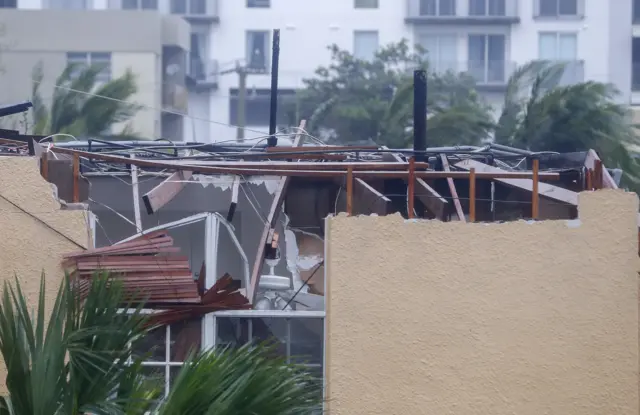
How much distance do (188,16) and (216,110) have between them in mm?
3647

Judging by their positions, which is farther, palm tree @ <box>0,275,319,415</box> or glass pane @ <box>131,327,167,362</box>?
glass pane @ <box>131,327,167,362</box>

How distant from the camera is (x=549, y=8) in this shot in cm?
3803

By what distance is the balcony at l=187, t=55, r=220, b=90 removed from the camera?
37.3m

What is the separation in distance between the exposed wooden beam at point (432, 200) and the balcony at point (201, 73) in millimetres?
29580

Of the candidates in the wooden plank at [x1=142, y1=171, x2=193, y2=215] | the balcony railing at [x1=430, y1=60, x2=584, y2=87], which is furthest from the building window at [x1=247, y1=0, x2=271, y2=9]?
the wooden plank at [x1=142, y1=171, x2=193, y2=215]

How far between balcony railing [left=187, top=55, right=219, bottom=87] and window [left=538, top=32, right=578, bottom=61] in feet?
40.0

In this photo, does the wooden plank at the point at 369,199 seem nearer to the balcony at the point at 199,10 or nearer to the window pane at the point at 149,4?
the balcony at the point at 199,10

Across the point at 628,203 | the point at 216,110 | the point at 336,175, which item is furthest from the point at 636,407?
the point at 216,110

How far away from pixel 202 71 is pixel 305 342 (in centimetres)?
3071

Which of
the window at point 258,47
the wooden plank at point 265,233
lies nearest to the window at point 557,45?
the window at point 258,47

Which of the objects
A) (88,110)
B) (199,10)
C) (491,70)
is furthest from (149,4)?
(88,110)

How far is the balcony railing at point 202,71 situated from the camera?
37.4 m

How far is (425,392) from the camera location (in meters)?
7.43

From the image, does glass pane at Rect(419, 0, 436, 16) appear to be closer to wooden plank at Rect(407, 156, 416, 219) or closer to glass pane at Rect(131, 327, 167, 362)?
wooden plank at Rect(407, 156, 416, 219)
